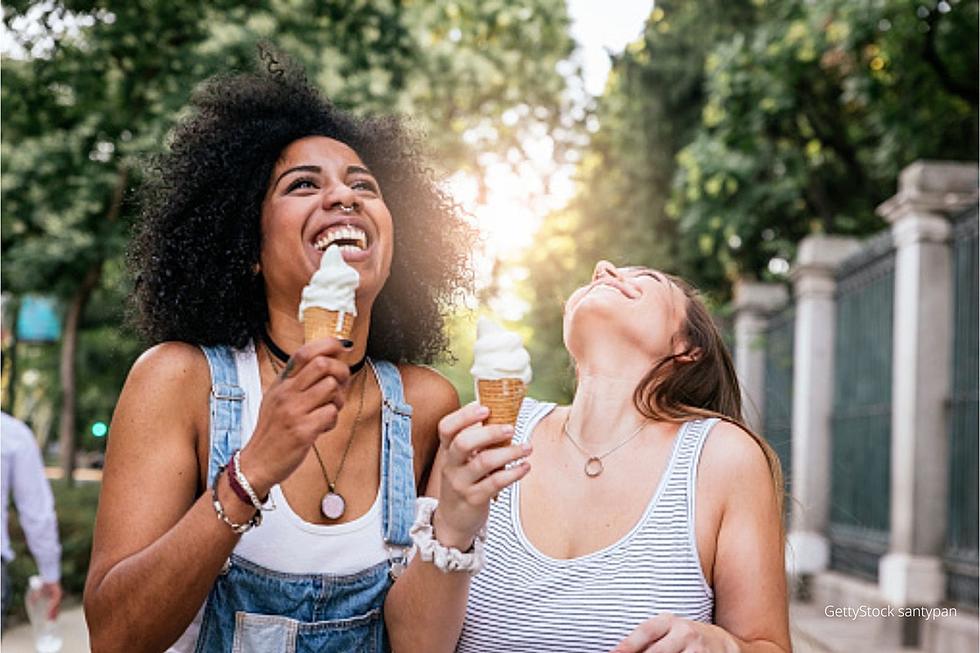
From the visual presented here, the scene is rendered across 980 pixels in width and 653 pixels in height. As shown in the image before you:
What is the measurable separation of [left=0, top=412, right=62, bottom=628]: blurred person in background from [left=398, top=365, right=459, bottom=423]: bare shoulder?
3943 mm

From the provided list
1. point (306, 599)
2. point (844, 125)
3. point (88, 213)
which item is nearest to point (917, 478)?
point (306, 599)

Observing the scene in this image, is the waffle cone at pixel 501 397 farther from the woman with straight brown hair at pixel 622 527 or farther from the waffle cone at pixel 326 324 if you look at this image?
the waffle cone at pixel 326 324

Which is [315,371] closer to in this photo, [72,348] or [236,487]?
[236,487]

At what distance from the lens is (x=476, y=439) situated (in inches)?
98.0

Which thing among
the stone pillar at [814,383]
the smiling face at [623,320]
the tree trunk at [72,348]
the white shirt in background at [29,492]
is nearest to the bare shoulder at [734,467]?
the smiling face at [623,320]

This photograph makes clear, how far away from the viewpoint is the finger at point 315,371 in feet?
7.72

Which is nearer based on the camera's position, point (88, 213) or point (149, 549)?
point (149, 549)

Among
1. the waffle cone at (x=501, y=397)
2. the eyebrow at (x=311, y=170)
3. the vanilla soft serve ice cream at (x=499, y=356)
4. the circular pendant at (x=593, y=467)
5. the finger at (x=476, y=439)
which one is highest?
the eyebrow at (x=311, y=170)

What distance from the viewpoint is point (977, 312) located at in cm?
892

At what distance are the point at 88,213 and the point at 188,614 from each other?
1415 cm

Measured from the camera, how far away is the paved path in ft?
35.0

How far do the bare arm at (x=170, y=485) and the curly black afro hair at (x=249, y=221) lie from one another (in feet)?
0.86

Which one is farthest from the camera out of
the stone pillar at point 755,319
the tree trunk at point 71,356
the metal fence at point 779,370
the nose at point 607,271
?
the tree trunk at point 71,356

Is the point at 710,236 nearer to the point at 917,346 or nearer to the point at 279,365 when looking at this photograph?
the point at 917,346
